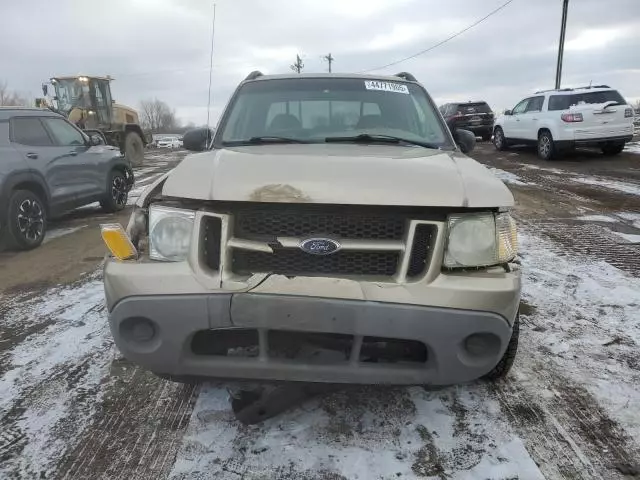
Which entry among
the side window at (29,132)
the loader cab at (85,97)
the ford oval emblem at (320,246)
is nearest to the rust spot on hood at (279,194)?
the ford oval emblem at (320,246)

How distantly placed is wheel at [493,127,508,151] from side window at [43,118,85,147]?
14.1 meters

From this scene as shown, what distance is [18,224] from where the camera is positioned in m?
6.47

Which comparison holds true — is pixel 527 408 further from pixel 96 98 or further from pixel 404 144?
pixel 96 98

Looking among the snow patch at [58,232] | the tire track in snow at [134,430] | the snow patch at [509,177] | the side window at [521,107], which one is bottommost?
the snow patch at [58,232]

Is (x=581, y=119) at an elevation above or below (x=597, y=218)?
above

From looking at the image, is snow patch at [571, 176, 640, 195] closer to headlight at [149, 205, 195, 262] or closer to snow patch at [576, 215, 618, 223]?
snow patch at [576, 215, 618, 223]

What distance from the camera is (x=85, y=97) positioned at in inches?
766

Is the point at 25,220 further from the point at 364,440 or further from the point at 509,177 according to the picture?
the point at 509,177

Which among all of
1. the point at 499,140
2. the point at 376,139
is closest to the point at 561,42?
the point at 499,140

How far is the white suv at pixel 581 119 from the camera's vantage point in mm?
13500

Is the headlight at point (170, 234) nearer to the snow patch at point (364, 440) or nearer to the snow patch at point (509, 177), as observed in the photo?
the snow patch at point (364, 440)

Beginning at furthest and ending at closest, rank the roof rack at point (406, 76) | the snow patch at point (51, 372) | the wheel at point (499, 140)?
the wheel at point (499, 140), the roof rack at point (406, 76), the snow patch at point (51, 372)

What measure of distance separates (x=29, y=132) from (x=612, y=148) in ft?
47.7

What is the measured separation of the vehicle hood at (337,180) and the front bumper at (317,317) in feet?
1.11
